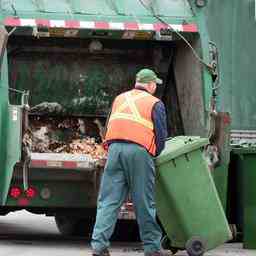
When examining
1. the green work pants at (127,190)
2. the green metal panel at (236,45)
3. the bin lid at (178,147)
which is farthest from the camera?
the green metal panel at (236,45)

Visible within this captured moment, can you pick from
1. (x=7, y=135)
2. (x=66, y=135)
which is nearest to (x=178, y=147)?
(x=7, y=135)

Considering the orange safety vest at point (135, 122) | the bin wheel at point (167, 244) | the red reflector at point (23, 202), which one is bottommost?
the bin wheel at point (167, 244)

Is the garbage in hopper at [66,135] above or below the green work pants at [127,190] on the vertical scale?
above

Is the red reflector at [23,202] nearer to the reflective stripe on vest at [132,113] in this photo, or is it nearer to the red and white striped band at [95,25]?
the red and white striped band at [95,25]

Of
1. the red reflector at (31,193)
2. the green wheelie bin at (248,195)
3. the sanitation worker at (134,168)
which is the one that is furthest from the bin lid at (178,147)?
the red reflector at (31,193)

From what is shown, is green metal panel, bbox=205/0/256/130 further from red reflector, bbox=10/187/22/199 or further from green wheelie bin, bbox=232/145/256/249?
red reflector, bbox=10/187/22/199

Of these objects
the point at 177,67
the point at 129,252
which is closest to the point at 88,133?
the point at 177,67

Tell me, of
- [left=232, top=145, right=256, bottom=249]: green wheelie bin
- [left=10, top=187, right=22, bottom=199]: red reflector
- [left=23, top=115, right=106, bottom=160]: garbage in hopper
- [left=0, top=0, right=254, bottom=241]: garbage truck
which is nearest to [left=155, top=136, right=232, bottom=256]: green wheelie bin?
[left=0, top=0, right=254, bottom=241]: garbage truck

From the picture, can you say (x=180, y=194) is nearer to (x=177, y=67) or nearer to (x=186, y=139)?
(x=186, y=139)

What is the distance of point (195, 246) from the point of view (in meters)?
7.32

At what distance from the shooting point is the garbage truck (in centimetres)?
819

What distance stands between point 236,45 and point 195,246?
4888mm

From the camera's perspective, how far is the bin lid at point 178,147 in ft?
23.9

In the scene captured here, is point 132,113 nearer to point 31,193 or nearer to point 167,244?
point 167,244
